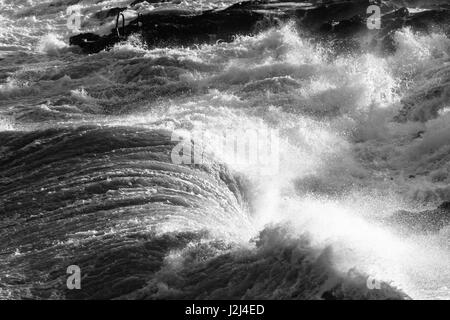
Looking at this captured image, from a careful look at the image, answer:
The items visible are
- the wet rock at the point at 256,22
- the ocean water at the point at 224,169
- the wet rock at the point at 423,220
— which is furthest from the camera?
the wet rock at the point at 256,22

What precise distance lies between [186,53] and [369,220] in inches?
349

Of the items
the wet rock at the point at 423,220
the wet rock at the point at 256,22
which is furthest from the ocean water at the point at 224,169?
the wet rock at the point at 256,22

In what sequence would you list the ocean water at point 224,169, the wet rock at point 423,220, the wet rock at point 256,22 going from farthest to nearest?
the wet rock at point 256,22, the wet rock at point 423,220, the ocean water at point 224,169

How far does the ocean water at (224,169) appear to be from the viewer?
8344 millimetres

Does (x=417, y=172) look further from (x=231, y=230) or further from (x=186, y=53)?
(x=186, y=53)

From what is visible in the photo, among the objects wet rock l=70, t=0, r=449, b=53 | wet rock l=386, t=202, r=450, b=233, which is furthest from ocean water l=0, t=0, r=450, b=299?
wet rock l=70, t=0, r=449, b=53

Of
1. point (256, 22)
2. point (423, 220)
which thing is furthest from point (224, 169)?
point (256, 22)

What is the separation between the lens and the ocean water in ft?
27.4

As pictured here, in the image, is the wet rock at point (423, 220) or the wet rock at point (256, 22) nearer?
the wet rock at point (423, 220)

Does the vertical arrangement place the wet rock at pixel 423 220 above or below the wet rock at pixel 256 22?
below

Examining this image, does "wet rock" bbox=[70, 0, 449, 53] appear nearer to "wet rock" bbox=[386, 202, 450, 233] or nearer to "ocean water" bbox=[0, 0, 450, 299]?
"ocean water" bbox=[0, 0, 450, 299]

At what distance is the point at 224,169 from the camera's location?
12.4m

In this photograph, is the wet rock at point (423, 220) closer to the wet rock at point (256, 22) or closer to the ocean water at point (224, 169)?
the ocean water at point (224, 169)
